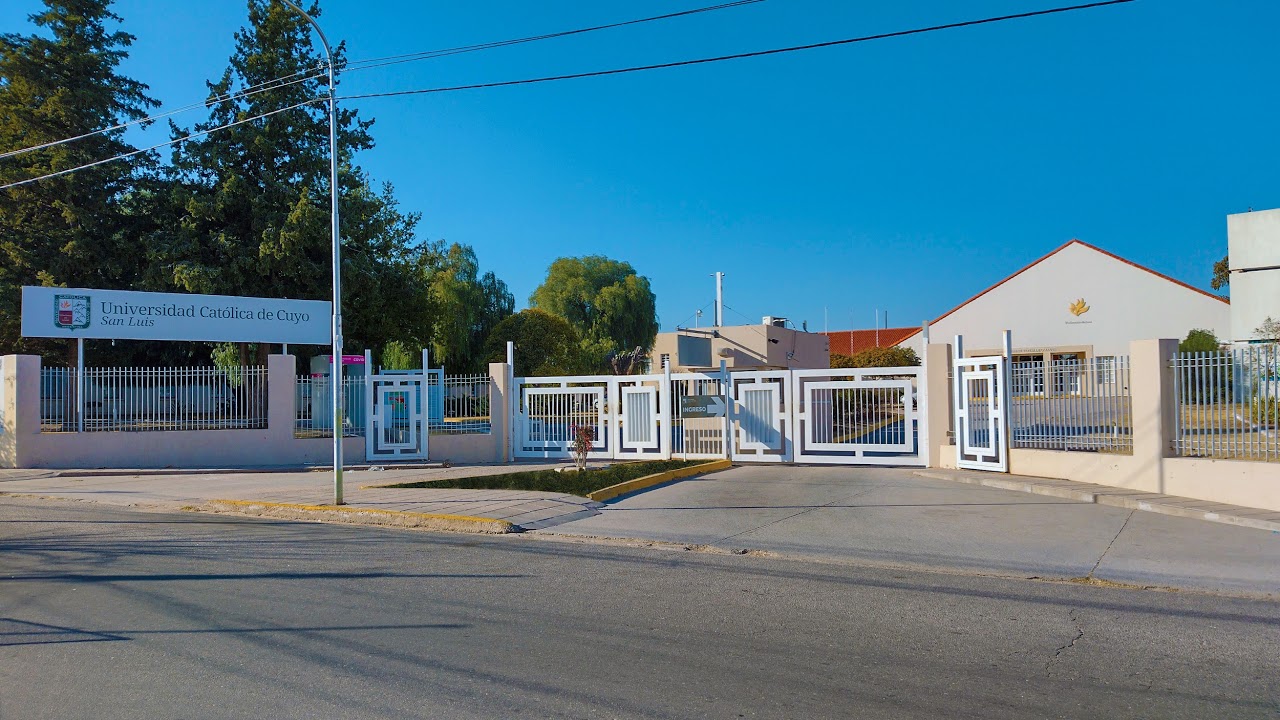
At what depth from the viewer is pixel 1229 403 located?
40.5ft

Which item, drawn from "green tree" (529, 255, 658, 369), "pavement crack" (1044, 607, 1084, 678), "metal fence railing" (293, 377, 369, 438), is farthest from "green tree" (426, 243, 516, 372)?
"pavement crack" (1044, 607, 1084, 678)

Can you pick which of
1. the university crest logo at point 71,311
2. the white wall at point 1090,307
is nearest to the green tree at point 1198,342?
the white wall at point 1090,307

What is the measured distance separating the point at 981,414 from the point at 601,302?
156 feet

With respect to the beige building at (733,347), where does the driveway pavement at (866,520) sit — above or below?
below

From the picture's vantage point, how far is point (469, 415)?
76.1ft

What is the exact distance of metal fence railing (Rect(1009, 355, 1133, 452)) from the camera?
13.9 metres

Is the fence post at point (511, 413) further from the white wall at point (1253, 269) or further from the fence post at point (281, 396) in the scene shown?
the white wall at point (1253, 269)

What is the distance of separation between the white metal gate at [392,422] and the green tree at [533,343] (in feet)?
72.0

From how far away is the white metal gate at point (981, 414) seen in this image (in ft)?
52.2

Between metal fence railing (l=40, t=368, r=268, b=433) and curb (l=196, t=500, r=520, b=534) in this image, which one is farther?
metal fence railing (l=40, t=368, r=268, b=433)

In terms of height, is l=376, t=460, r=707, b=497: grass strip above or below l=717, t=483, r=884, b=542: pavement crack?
above

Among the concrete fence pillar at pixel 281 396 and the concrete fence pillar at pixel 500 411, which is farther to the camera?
the concrete fence pillar at pixel 500 411

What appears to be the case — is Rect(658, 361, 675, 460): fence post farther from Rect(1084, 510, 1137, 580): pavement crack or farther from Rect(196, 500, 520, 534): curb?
Rect(1084, 510, 1137, 580): pavement crack

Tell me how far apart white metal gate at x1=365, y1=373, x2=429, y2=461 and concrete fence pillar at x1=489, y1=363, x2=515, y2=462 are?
A: 1.78m
